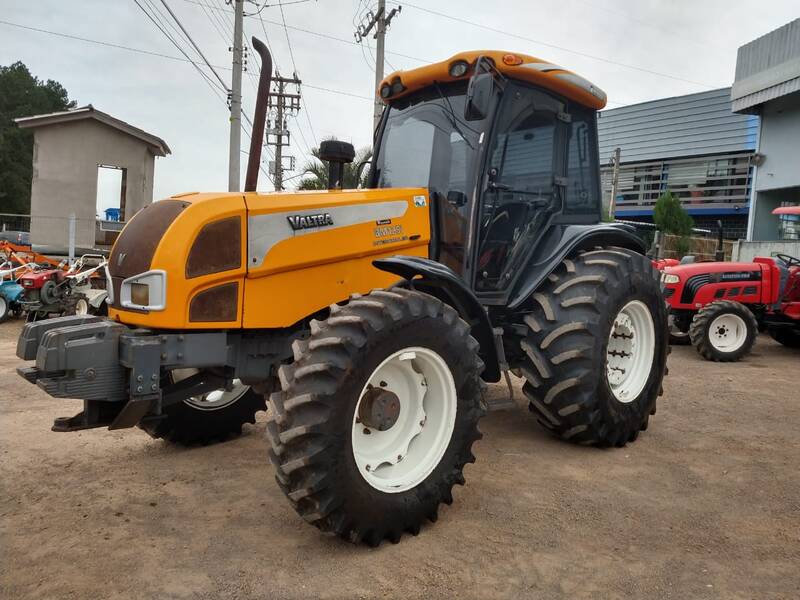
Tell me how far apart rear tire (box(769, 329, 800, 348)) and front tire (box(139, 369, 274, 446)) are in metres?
9.15

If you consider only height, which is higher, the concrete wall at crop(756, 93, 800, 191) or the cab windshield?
the concrete wall at crop(756, 93, 800, 191)

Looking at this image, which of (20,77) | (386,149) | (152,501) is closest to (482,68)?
(386,149)

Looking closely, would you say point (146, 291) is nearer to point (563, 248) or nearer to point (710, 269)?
point (563, 248)

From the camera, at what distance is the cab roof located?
3.98m

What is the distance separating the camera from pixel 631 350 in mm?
4848

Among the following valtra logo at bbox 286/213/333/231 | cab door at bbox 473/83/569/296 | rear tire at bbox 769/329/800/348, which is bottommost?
rear tire at bbox 769/329/800/348

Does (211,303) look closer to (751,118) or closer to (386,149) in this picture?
(386,149)

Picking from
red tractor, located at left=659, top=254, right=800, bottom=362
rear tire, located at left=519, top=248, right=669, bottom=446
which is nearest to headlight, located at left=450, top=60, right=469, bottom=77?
rear tire, located at left=519, top=248, right=669, bottom=446

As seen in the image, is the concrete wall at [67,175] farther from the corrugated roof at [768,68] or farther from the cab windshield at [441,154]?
the corrugated roof at [768,68]

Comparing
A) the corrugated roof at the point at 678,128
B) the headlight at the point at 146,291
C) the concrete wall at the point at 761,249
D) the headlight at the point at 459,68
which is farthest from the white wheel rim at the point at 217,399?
the corrugated roof at the point at 678,128

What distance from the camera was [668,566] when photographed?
2.86 meters

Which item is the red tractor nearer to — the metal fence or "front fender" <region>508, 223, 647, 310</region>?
"front fender" <region>508, 223, 647, 310</region>

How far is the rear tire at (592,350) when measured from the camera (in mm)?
4109

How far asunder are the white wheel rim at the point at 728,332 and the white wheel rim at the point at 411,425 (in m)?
6.96
